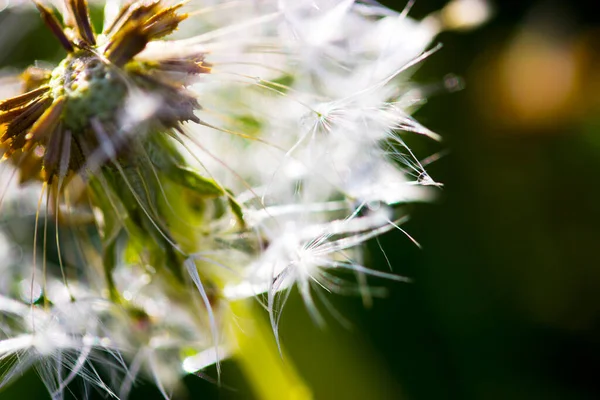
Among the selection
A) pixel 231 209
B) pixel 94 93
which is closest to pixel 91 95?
A: pixel 94 93

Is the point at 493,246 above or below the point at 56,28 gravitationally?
below

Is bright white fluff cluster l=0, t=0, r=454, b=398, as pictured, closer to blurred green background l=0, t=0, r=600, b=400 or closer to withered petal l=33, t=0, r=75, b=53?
withered petal l=33, t=0, r=75, b=53

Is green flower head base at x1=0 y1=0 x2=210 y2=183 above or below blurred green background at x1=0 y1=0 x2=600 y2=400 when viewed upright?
above

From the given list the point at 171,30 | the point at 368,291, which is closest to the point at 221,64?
the point at 171,30

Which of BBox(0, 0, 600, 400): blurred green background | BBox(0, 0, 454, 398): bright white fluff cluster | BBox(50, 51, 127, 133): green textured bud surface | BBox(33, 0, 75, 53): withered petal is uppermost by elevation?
BBox(33, 0, 75, 53): withered petal

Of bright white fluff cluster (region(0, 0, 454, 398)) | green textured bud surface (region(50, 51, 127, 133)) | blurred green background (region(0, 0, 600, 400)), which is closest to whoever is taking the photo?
green textured bud surface (region(50, 51, 127, 133))

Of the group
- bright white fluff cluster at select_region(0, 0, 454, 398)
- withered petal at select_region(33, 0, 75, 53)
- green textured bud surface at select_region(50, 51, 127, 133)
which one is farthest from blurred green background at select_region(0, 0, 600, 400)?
green textured bud surface at select_region(50, 51, 127, 133)

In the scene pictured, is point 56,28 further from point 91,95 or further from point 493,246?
point 493,246
